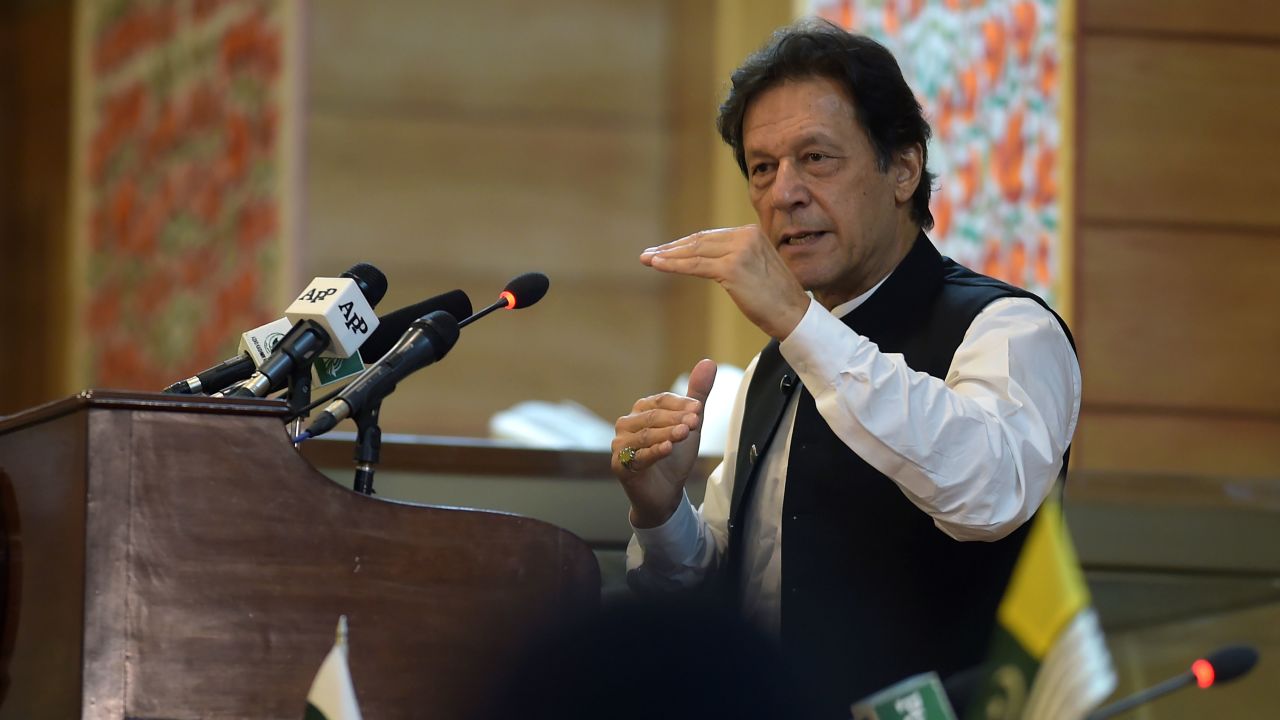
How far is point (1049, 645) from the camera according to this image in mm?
856

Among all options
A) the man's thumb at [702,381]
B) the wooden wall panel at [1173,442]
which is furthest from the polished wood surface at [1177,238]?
the man's thumb at [702,381]

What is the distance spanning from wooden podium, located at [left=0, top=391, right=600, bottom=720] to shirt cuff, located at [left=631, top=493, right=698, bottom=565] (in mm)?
518

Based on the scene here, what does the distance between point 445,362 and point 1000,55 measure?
2192mm

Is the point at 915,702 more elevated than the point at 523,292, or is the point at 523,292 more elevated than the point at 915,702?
the point at 523,292

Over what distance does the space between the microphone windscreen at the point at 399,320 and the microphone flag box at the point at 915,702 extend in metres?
0.90

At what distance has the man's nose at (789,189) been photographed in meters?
2.04

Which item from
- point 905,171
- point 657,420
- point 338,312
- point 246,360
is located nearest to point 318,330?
point 338,312

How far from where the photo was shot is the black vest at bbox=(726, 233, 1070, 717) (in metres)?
1.95

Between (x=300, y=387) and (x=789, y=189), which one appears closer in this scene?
(x=300, y=387)

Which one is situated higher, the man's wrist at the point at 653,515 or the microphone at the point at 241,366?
the microphone at the point at 241,366

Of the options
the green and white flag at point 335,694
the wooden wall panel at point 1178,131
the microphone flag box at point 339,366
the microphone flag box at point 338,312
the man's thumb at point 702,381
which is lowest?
the green and white flag at point 335,694

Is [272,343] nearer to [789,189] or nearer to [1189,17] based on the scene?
[789,189]

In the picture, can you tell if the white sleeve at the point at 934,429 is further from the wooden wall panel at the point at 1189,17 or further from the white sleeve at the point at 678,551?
the wooden wall panel at the point at 1189,17

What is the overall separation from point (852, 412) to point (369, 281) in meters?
0.56
